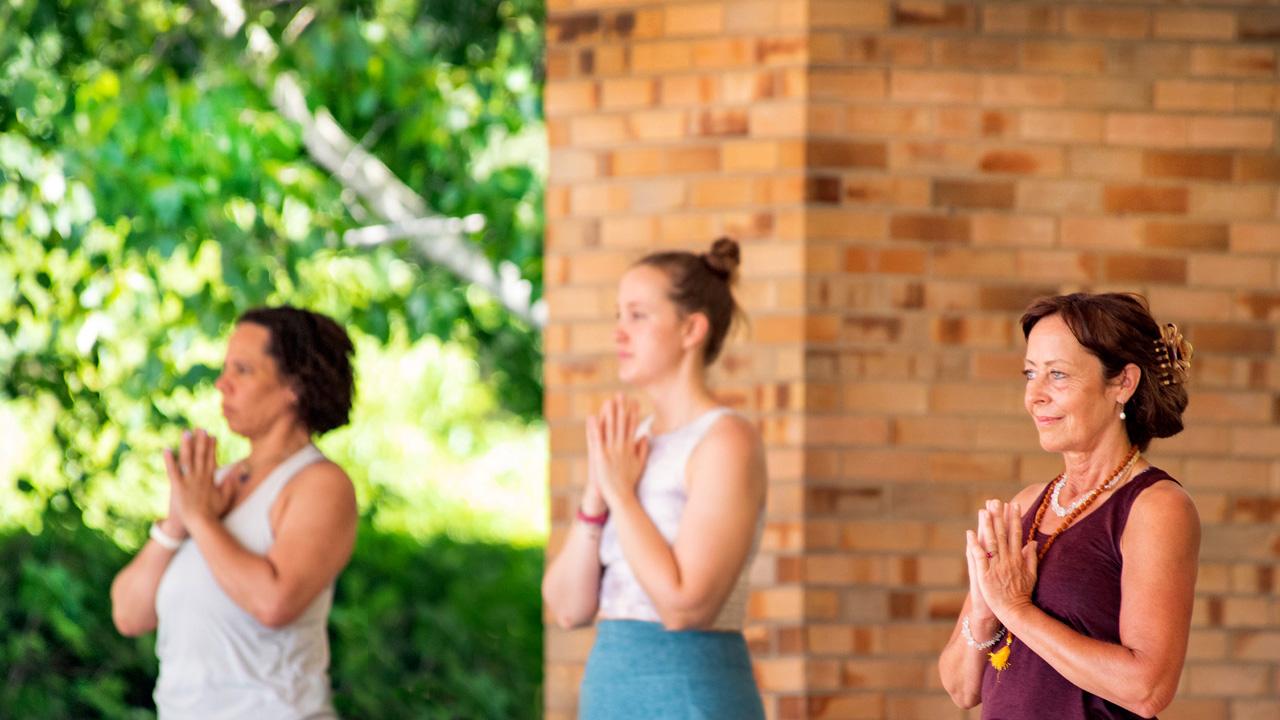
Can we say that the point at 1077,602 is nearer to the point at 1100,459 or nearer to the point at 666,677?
the point at 1100,459

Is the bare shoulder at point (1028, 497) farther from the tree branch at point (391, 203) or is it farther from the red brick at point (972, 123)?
the tree branch at point (391, 203)

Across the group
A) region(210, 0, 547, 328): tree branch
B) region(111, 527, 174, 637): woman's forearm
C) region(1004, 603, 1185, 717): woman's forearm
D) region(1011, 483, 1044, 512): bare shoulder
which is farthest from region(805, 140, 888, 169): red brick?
region(210, 0, 547, 328): tree branch

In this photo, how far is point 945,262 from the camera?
405 cm

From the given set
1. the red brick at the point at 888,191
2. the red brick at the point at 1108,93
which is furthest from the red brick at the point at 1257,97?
the red brick at the point at 888,191

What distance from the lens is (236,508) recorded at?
3.44 metres

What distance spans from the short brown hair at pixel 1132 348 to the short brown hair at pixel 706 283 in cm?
100

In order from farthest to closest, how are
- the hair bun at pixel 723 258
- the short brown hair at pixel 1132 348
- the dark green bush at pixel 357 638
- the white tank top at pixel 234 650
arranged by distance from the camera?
the dark green bush at pixel 357 638 < the hair bun at pixel 723 258 < the white tank top at pixel 234 650 < the short brown hair at pixel 1132 348

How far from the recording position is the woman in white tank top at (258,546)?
3264 millimetres

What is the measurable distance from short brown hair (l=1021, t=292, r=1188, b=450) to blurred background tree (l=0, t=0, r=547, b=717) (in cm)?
350

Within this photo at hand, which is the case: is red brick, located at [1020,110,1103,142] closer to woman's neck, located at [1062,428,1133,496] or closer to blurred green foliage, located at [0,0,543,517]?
woman's neck, located at [1062,428,1133,496]

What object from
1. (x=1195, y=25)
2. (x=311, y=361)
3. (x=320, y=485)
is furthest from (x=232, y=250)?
(x=1195, y=25)

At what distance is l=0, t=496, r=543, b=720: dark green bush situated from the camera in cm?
590

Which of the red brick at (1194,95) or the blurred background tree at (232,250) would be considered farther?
the blurred background tree at (232,250)

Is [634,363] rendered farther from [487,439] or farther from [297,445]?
[487,439]
